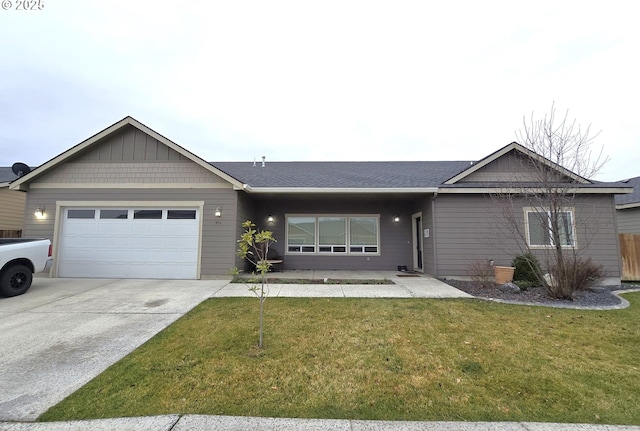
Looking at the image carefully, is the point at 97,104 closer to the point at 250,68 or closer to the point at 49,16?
the point at 49,16

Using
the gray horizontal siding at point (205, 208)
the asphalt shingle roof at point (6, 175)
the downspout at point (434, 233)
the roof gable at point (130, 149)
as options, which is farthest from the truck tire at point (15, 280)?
the downspout at point (434, 233)

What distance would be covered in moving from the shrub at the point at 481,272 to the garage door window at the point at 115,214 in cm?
1074

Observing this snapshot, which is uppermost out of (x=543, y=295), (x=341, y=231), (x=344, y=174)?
(x=344, y=174)

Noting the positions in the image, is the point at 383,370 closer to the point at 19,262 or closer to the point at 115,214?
the point at 19,262

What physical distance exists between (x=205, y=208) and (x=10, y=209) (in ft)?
32.7

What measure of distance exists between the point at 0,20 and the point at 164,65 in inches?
163

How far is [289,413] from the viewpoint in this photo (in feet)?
7.66

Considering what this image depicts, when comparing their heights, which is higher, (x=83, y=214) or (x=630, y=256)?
(x=83, y=214)

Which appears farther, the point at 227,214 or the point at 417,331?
the point at 227,214

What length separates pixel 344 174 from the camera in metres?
11.3

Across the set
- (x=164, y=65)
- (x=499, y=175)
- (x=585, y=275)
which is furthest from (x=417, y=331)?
(x=164, y=65)

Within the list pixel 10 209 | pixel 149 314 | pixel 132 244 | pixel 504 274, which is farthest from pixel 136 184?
pixel 504 274

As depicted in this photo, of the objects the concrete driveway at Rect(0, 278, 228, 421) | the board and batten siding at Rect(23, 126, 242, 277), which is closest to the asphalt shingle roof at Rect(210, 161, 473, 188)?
the board and batten siding at Rect(23, 126, 242, 277)

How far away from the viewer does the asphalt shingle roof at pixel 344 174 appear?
949cm
